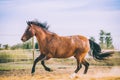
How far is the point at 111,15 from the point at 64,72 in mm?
1586

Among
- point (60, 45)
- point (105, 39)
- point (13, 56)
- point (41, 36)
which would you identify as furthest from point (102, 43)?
point (13, 56)

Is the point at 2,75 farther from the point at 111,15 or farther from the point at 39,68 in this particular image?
the point at 111,15

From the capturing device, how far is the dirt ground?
488cm

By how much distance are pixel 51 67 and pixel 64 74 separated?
1.02 feet

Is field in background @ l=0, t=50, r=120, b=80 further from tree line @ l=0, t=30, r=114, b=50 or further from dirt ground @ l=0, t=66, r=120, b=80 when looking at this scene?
tree line @ l=0, t=30, r=114, b=50

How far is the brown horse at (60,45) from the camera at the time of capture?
4887 millimetres

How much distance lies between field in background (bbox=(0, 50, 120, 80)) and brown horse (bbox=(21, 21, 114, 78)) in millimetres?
→ 128

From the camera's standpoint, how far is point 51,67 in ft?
16.5

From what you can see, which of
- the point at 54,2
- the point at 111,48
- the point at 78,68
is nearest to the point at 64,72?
the point at 78,68

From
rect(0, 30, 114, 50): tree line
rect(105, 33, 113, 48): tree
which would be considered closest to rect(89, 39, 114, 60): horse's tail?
rect(0, 30, 114, 50): tree line

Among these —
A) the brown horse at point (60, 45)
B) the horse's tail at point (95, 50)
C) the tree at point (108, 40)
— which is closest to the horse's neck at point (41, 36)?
the brown horse at point (60, 45)

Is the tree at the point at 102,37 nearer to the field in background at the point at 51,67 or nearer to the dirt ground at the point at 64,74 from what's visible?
the field in background at the point at 51,67

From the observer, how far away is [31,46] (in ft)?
16.9

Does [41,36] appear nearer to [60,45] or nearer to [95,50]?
[60,45]
